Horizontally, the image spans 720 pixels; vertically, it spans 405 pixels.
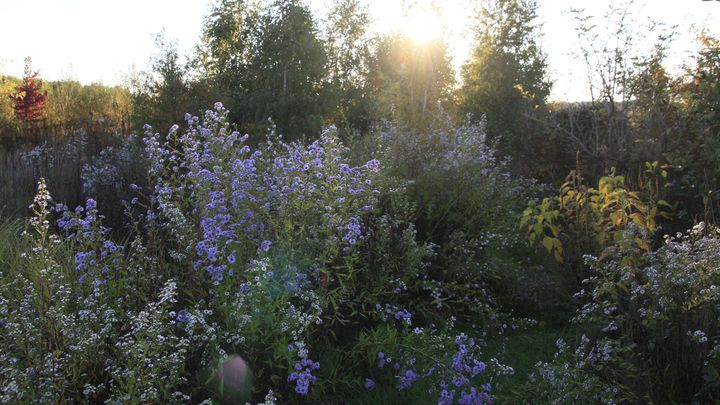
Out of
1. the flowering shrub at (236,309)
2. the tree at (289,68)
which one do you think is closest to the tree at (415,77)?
the tree at (289,68)

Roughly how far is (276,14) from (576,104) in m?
7.80

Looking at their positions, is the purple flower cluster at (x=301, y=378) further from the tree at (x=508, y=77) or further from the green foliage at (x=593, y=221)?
the tree at (x=508, y=77)

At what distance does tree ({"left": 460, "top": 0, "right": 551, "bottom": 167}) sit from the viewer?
1144 centimetres

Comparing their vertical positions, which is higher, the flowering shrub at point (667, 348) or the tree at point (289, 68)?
the tree at point (289, 68)

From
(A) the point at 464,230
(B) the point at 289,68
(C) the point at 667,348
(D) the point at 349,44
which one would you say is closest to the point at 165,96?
(B) the point at 289,68

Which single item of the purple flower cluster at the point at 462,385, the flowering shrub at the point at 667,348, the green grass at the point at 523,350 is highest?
the flowering shrub at the point at 667,348

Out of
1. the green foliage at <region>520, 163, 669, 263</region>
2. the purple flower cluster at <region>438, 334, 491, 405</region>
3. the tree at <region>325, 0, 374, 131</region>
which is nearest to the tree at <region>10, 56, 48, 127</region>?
the tree at <region>325, 0, 374, 131</region>

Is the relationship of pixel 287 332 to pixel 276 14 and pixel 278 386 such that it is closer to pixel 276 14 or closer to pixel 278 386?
pixel 278 386

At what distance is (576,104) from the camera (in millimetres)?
11227

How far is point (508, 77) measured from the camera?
1270 centimetres

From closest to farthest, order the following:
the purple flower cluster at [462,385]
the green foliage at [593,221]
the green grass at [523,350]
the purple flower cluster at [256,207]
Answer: the purple flower cluster at [462,385], the purple flower cluster at [256,207], the green grass at [523,350], the green foliage at [593,221]

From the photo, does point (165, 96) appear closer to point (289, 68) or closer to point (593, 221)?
point (289, 68)

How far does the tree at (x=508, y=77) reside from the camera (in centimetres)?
1144

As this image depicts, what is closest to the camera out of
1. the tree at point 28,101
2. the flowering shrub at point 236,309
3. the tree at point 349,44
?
the flowering shrub at point 236,309
